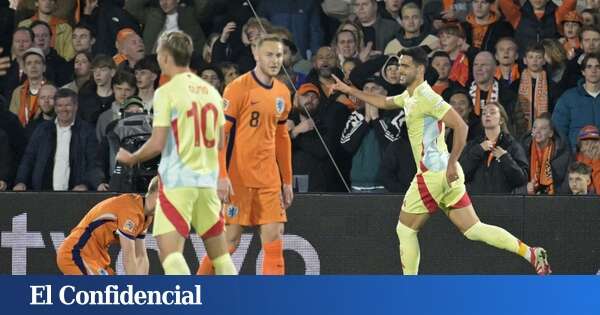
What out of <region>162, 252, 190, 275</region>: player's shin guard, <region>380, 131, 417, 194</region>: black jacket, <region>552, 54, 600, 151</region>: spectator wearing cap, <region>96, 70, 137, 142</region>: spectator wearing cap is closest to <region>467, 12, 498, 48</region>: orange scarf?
<region>552, 54, 600, 151</region>: spectator wearing cap

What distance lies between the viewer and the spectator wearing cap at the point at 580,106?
14.8 m

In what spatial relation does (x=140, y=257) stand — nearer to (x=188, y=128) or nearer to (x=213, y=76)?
(x=188, y=128)

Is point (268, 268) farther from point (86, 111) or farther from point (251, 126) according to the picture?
point (86, 111)

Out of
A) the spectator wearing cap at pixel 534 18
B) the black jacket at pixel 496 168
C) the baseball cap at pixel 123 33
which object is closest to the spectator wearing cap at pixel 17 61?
the baseball cap at pixel 123 33

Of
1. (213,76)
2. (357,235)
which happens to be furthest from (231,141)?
(213,76)

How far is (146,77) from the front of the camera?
590 inches

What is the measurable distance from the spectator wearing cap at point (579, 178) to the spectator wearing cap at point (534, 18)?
1.60m

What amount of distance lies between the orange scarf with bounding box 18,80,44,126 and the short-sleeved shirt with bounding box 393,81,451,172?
3.91 metres

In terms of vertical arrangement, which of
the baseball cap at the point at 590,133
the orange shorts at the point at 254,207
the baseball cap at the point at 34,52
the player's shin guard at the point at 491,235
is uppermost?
the baseball cap at the point at 34,52

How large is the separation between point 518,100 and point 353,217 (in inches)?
81.2

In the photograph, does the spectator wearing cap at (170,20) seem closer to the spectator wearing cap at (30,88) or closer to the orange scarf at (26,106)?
the spectator wearing cap at (30,88)

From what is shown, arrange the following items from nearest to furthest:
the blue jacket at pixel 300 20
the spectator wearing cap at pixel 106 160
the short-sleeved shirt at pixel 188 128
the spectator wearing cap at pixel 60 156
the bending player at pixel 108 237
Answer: the short-sleeved shirt at pixel 188 128, the bending player at pixel 108 237, the spectator wearing cap at pixel 106 160, the spectator wearing cap at pixel 60 156, the blue jacket at pixel 300 20

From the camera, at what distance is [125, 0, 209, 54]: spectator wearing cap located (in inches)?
620

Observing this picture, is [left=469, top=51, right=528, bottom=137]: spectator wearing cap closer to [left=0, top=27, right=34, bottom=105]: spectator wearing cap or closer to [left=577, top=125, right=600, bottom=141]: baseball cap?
[left=577, top=125, right=600, bottom=141]: baseball cap
